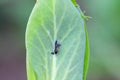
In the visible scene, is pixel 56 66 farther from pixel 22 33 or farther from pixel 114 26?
pixel 22 33

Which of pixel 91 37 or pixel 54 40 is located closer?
pixel 54 40

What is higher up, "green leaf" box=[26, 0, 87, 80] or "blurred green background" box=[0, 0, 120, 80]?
"green leaf" box=[26, 0, 87, 80]

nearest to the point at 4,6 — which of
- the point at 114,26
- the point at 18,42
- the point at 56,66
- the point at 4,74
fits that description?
the point at 18,42

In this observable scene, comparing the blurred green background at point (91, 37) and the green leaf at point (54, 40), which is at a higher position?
the green leaf at point (54, 40)

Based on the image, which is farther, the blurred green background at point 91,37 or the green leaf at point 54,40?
the blurred green background at point 91,37

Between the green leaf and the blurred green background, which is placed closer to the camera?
the green leaf
